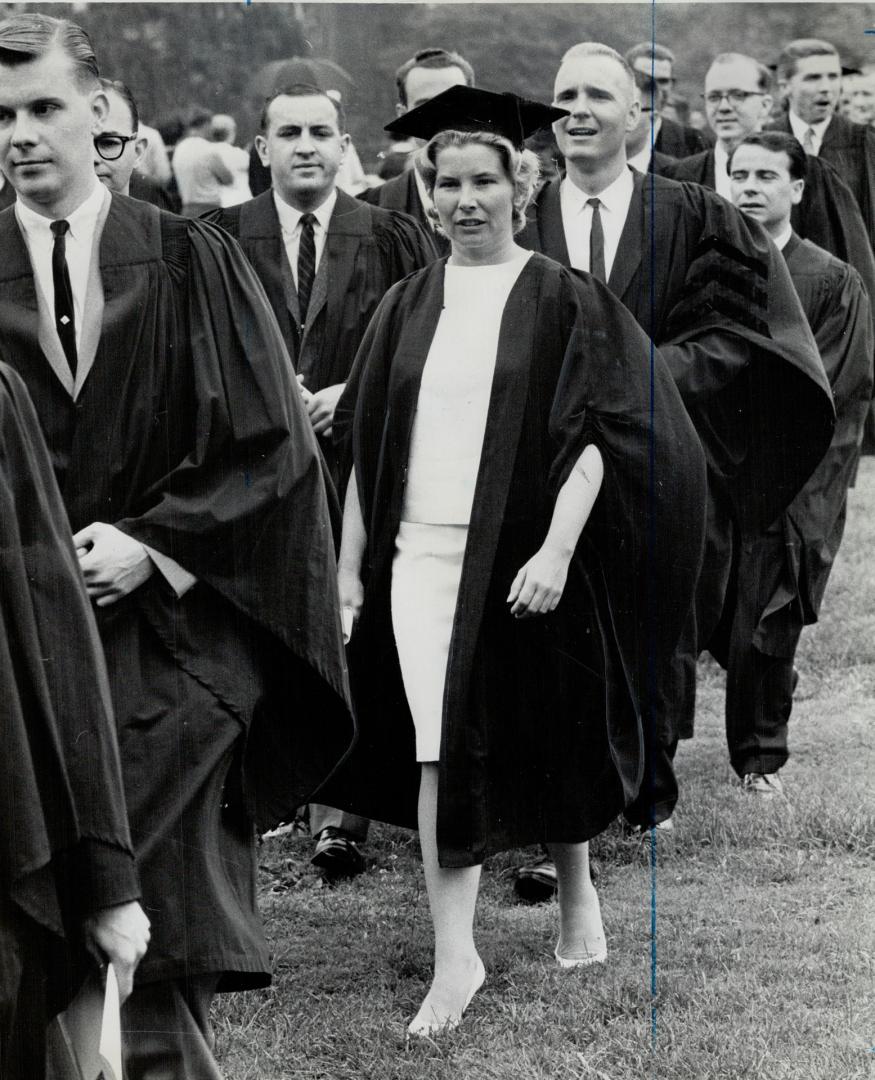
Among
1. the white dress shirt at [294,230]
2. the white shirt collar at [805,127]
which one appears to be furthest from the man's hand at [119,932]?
the white shirt collar at [805,127]

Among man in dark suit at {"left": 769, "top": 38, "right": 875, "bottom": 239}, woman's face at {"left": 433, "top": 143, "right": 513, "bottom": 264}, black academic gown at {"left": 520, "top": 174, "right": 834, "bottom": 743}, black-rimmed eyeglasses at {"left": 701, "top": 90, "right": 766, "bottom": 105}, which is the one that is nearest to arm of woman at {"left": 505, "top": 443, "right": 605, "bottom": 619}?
woman's face at {"left": 433, "top": 143, "right": 513, "bottom": 264}

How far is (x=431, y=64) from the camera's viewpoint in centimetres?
531

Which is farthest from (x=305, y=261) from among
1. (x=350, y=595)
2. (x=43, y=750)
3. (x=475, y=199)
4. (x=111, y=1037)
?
(x=43, y=750)

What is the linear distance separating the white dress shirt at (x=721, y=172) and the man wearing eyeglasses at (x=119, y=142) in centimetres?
202

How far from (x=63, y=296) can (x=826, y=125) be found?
3.00 m

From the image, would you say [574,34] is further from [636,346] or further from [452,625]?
[452,625]

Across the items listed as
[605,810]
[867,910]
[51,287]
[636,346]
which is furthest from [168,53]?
[867,910]

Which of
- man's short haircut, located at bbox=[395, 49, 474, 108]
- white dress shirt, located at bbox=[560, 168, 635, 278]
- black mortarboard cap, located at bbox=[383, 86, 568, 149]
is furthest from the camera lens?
white dress shirt, located at bbox=[560, 168, 635, 278]

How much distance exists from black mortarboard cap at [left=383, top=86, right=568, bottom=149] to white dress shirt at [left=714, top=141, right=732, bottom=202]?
64.0 inches

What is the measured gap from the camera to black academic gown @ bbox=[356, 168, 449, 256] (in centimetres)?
597

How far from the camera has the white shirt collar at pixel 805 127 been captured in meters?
6.40

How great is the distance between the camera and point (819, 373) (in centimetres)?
625

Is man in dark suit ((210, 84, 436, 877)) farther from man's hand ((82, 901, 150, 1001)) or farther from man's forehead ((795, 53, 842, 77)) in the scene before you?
man's hand ((82, 901, 150, 1001))

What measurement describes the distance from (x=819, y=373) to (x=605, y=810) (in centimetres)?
180
